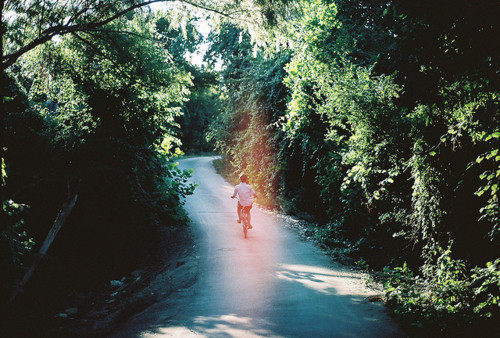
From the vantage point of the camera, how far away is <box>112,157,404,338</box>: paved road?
486 cm

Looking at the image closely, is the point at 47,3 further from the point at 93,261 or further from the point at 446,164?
the point at 446,164

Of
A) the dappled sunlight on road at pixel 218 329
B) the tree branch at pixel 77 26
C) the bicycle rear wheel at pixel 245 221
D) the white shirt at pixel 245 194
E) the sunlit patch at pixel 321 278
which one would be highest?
the tree branch at pixel 77 26

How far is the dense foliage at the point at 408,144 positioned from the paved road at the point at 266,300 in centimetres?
74

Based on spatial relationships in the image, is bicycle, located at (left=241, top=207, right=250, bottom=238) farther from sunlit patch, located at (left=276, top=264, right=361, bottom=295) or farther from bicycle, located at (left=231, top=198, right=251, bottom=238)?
sunlit patch, located at (left=276, top=264, right=361, bottom=295)

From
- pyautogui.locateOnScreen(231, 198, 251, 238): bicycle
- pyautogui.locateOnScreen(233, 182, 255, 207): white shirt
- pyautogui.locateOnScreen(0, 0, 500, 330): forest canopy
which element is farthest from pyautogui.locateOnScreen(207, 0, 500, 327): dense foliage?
pyautogui.locateOnScreen(233, 182, 255, 207): white shirt

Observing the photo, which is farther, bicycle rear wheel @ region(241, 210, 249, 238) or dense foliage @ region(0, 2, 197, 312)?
bicycle rear wheel @ region(241, 210, 249, 238)

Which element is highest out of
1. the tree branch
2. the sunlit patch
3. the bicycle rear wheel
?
the tree branch

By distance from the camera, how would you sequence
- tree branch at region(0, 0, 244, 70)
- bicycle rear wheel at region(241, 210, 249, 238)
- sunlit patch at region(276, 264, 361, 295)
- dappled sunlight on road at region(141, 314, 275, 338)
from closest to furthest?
dappled sunlight on road at region(141, 314, 275, 338), tree branch at region(0, 0, 244, 70), sunlit patch at region(276, 264, 361, 295), bicycle rear wheel at region(241, 210, 249, 238)

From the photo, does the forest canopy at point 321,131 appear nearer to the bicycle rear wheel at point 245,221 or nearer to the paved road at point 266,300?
the paved road at point 266,300

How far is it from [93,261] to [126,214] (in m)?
1.80

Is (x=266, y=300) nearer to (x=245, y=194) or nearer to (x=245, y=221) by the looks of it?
(x=245, y=221)

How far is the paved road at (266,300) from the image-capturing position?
4.86m

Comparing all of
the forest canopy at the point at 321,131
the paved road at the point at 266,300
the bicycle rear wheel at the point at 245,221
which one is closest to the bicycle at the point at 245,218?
the bicycle rear wheel at the point at 245,221

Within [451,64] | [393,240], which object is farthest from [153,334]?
[393,240]
